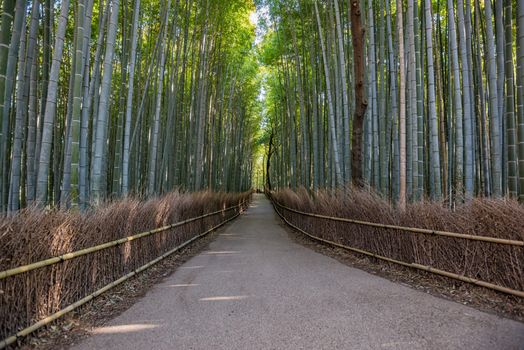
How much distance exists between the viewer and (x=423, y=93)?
5.67m

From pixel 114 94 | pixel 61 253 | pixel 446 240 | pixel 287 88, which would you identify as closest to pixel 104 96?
pixel 61 253

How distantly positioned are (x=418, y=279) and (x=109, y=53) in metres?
4.18

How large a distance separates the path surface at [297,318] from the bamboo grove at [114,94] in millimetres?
1583

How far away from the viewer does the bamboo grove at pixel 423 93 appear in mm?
4238

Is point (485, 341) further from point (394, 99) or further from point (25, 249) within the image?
point (394, 99)

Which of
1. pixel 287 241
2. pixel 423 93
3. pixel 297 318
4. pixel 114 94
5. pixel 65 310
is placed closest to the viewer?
pixel 65 310

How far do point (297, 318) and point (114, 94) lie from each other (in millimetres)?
9316

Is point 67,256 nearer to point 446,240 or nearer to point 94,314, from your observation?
point 94,314

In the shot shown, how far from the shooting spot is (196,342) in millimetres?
2211

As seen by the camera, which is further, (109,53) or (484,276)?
(109,53)

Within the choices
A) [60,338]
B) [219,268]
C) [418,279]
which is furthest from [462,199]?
[60,338]

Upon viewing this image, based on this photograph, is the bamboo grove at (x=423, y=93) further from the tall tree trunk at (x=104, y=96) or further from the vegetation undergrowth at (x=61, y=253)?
the tall tree trunk at (x=104, y=96)

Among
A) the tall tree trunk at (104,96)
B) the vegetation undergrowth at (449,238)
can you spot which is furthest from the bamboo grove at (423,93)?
the tall tree trunk at (104,96)

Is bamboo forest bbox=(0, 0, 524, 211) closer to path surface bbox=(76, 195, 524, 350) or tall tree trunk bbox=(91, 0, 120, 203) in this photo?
tall tree trunk bbox=(91, 0, 120, 203)
